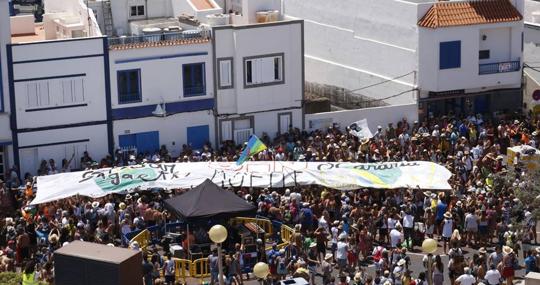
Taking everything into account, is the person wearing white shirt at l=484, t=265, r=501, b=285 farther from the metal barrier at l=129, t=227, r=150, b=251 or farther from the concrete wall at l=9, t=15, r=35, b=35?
the concrete wall at l=9, t=15, r=35, b=35

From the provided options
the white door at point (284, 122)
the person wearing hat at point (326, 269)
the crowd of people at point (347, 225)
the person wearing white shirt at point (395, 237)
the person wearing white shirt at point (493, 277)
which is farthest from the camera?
the white door at point (284, 122)

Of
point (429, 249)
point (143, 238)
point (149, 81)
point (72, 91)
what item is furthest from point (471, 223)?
point (72, 91)

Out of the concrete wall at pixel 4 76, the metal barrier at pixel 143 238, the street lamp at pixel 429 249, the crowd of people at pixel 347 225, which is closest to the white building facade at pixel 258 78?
the crowd of people at pixel 347 225

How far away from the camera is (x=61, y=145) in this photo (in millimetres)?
53531

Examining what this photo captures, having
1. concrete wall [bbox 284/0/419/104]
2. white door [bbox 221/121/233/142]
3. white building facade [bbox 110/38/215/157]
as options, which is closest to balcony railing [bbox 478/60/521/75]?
concrete wall [bbox 284/0/419/104]

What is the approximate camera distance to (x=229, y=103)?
56.2 m

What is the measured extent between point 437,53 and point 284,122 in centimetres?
675

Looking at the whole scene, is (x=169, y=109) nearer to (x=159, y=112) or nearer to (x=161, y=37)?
(x=159, y=112)

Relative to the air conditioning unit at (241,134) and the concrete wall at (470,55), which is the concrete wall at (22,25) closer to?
the air conditioning unit at (241,134)

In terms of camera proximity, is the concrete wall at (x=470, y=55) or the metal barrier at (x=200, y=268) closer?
the metal barrier at (x=200, y=268)

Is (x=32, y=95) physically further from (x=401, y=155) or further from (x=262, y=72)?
(x=401, y=155)

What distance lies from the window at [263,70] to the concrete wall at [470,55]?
5.88 meters

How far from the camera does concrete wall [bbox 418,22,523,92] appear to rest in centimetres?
5850

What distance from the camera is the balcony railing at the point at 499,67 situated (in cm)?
5944
